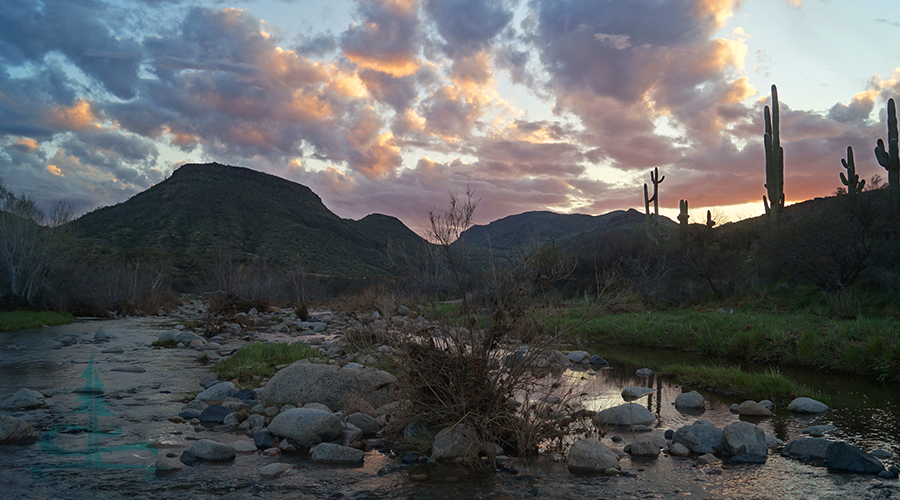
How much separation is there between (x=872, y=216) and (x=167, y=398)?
76.1 feet

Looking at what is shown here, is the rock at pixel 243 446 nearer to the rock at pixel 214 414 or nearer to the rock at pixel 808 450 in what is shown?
the rock at pixel 214 414

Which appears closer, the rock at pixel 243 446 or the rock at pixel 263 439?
the rock at pixel 243 446

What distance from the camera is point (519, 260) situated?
6305 millimetres

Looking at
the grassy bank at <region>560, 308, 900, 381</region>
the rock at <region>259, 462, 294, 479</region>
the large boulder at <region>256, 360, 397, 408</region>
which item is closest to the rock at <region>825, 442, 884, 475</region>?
the grassy bank at <region>560, 308, 900, 381</region>

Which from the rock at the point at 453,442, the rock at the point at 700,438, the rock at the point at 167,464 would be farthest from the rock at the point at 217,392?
the rock at the point at 700,438

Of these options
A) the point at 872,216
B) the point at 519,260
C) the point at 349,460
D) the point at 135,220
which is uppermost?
the point at 135,220

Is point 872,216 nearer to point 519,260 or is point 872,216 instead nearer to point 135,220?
point 519,260

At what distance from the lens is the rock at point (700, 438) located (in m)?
5.88

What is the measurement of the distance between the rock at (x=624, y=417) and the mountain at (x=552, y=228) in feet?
8.76

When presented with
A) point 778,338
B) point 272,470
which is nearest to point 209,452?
point 272,470

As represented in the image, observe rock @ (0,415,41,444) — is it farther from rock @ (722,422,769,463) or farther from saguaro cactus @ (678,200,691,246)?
saguaro cactus @ (678,200,691,246)

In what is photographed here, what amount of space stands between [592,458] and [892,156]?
24.2 metres

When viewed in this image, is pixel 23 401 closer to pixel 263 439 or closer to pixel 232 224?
pixel 263 439

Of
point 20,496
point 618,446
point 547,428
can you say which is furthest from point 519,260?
point 20,496
